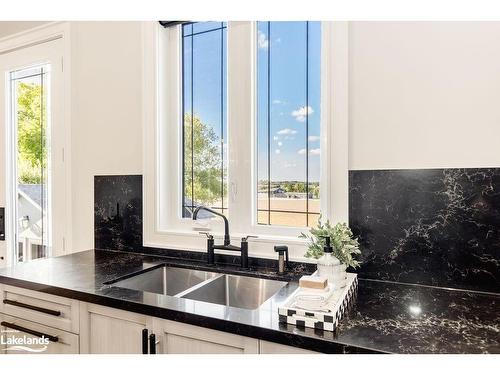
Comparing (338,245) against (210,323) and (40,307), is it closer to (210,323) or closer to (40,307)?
(210,323)

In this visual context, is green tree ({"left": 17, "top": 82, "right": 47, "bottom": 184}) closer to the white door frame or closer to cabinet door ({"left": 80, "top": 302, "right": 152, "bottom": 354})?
the white door frame

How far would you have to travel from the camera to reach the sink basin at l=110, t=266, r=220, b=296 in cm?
176

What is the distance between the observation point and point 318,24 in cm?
177

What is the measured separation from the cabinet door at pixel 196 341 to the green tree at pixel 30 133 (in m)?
1.93

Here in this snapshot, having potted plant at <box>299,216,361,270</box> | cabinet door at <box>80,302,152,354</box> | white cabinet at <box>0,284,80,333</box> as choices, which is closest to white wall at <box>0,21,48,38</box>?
white cabinet at <box>0,284,80,333</box>

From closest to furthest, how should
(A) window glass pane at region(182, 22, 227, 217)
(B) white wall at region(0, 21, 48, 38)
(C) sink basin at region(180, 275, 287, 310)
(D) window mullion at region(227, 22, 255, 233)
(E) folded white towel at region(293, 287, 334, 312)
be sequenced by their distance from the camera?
(E) folded white towel at region(293, 287, 334, 312)
(C) sink basin at region(180, 275, 287, 310)
(D) window mullion at region(227, 22, 255, 233)
(A) window glass pane at region(182, 22, 227, 217)
(B) white wall at region(0, 21, 48, 38)

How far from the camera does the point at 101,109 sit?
2268 mm

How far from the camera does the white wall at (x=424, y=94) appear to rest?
1391 mm

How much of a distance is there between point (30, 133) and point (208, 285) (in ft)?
6.51

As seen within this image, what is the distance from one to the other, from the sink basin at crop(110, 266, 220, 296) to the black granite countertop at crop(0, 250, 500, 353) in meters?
0.09

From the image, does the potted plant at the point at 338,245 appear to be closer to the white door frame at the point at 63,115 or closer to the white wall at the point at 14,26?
the white door frame at the point at 63,115

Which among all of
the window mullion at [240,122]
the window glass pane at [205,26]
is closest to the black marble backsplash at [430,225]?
the window mullion at [240,122]

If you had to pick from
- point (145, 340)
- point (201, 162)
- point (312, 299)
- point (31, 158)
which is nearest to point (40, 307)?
point (145, 340)
